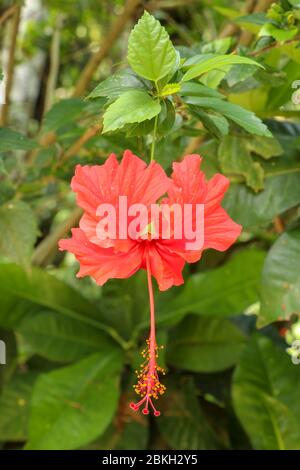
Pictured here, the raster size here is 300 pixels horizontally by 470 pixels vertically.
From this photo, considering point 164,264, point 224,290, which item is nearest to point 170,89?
point 164,264

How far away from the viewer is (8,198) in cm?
94

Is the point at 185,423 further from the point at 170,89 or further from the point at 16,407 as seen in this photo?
the point at 170,89

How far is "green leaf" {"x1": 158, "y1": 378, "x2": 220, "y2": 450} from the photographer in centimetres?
129

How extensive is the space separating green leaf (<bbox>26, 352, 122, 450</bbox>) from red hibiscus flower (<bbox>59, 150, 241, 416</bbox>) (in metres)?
0.60

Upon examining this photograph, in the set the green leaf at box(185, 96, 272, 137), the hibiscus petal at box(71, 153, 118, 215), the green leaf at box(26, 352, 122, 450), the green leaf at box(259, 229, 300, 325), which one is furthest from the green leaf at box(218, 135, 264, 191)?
the green leaf at box(26, 352, 122, 450)

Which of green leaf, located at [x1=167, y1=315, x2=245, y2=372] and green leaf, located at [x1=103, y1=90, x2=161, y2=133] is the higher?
green leaf, located at [x1=103, y1=90, x2=161, y2=133]

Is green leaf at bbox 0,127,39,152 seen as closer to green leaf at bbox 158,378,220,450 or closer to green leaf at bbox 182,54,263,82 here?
green leaf at bbox 182,54,263,82

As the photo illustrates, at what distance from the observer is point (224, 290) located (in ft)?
4.21

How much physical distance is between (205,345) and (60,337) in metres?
0.29

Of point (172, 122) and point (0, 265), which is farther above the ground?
point (172, 122)
